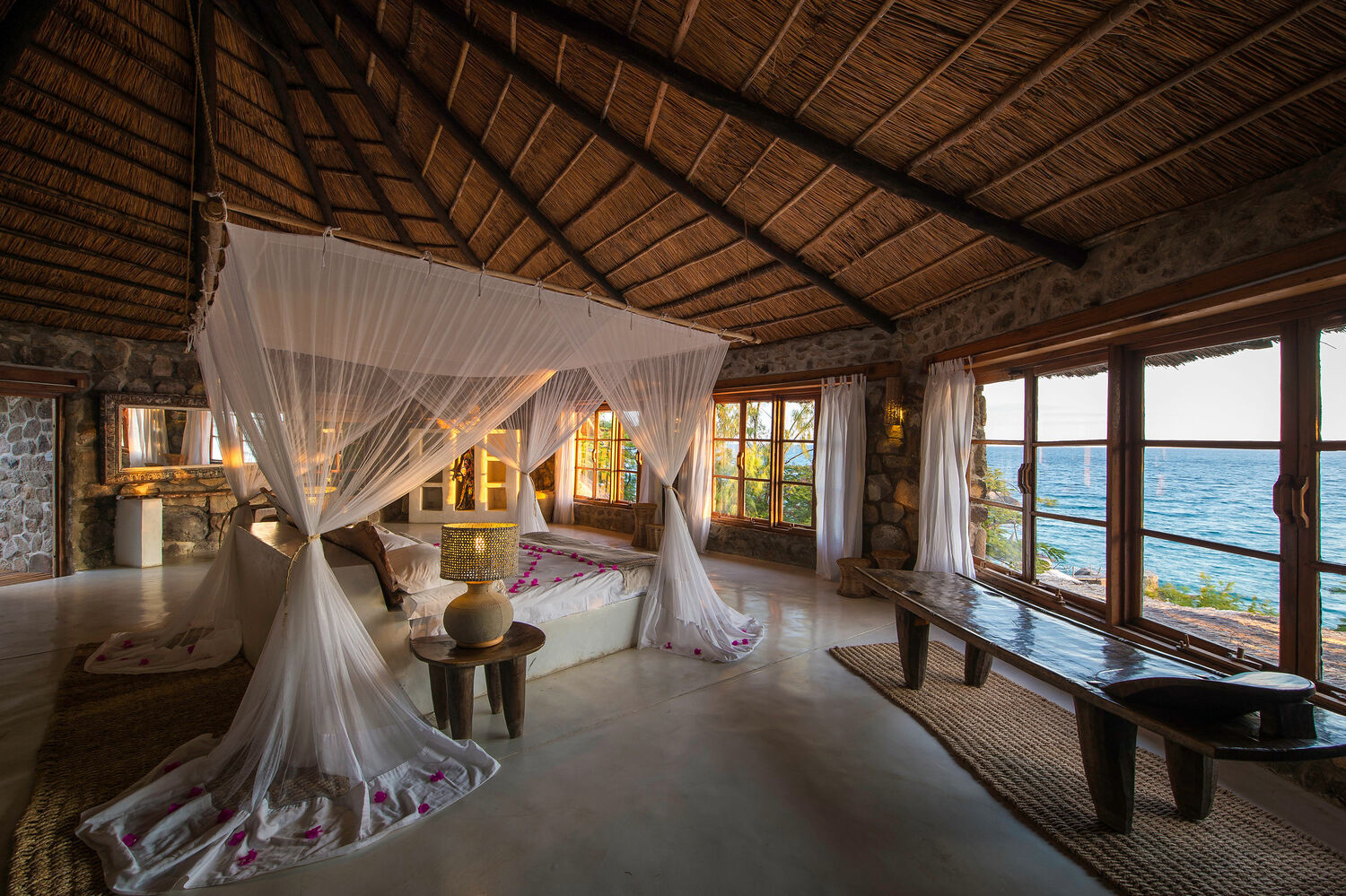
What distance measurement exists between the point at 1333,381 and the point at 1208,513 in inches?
30.5

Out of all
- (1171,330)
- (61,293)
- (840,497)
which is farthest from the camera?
(840,497)

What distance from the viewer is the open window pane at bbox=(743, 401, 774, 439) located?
20.8ft

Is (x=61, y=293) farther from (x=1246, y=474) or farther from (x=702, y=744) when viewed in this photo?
(x=1246, y=474)

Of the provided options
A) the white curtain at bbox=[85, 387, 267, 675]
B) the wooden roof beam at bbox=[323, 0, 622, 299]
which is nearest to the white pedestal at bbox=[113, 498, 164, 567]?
the white curtain at bbox=[85, 387, 267, 675]

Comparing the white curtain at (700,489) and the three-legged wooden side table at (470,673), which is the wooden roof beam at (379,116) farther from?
the three-legged wooden side table at (470,673)

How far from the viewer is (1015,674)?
3.25m

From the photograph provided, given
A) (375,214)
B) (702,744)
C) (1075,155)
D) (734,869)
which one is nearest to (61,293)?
(375,214)

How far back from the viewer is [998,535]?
14.2 ft

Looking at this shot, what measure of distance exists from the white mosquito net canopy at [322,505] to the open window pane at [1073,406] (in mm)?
3211

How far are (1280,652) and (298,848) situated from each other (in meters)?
3.74

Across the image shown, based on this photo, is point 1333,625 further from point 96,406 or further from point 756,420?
point 96,406

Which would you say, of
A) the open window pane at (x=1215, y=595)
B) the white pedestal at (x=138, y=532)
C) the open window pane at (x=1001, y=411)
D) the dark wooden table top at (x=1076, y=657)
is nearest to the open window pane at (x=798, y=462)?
the open window pane at (x=1001, y=411)

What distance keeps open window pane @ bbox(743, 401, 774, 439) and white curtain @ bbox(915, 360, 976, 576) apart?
84.1 inches

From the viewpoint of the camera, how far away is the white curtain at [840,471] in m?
5.29
